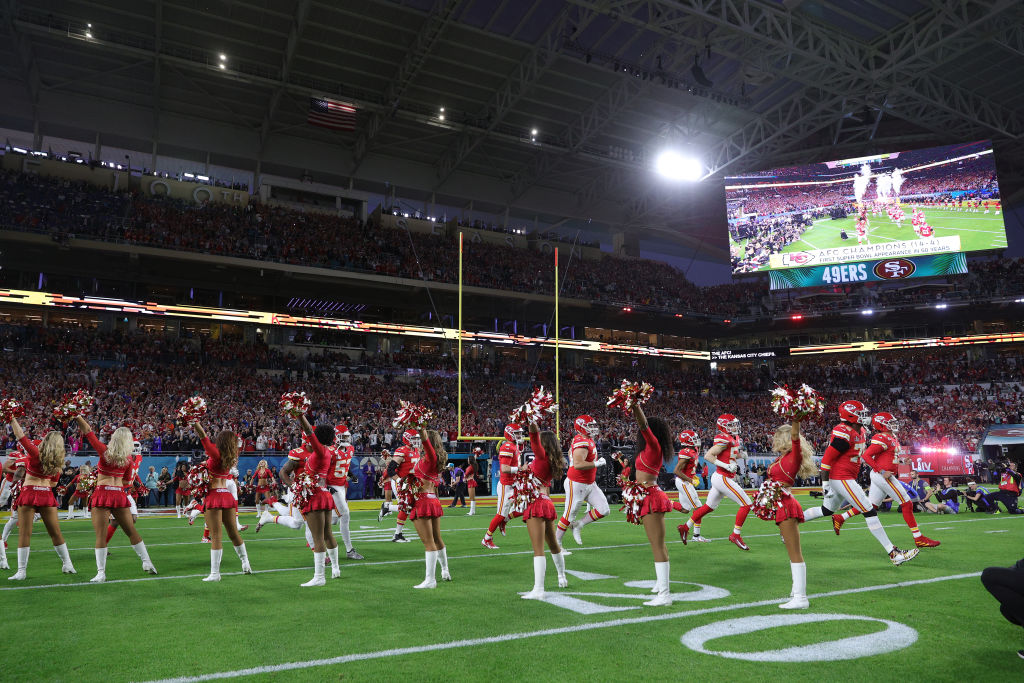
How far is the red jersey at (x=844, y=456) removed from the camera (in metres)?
8.63

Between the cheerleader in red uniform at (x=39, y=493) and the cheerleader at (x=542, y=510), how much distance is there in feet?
19.8

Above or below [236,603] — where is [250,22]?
above

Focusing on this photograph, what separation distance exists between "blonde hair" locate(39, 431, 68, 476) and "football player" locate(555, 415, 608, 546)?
21.6 ft

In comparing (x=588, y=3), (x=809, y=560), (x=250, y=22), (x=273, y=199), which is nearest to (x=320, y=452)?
(x=809, y=560)

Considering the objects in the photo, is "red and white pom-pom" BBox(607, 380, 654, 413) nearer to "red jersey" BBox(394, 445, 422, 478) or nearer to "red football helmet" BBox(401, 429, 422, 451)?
"red football helmet" BBox(401, 429, 422, 451)

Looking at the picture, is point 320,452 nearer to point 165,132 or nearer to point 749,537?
point 749,537

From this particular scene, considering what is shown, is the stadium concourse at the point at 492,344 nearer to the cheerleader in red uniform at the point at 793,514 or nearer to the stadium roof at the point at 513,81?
the cheerleader in red uniform at the point at 793,514

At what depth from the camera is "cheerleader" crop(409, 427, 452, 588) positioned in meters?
7.84

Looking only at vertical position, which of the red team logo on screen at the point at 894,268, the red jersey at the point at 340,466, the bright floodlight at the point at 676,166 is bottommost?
the red jersey at the point at 340,466

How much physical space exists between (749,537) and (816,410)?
739 centimetres

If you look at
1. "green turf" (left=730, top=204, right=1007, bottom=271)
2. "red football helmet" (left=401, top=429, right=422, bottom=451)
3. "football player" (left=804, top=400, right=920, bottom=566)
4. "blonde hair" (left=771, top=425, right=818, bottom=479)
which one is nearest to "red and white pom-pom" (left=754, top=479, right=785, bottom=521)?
"blonde hair" (left=771, top=425, right=818, bottom=479)

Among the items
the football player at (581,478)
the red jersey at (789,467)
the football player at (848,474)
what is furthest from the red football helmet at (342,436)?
the football player at (848,474)

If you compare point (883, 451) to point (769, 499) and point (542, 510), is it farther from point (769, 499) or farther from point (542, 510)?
point (542, 510)

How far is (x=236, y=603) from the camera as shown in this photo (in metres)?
7.04
